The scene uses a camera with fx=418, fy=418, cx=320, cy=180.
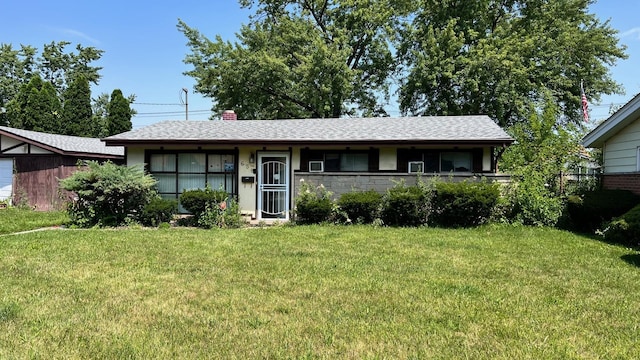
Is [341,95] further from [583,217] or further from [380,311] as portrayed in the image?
[380,311]

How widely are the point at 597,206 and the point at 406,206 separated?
429 cm

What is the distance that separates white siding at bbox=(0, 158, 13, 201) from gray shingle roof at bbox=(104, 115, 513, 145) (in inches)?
258

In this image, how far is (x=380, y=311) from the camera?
4309mm

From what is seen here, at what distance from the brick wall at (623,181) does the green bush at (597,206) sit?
0.31 metres

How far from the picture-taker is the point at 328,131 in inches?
531

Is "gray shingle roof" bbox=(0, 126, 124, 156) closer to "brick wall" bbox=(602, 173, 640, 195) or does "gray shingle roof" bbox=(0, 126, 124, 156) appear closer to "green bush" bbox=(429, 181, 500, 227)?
"green bush" bbox=(429, 181, 500, 227)

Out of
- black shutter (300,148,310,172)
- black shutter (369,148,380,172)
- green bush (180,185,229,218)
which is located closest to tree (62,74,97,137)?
green bush (180,185,229,218)

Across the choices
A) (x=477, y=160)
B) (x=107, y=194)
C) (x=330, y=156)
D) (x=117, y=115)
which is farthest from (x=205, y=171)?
(x=117, y=115)

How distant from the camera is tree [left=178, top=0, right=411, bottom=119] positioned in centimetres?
2223

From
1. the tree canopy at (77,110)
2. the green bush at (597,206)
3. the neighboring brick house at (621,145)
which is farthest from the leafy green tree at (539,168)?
the tree canopy at (77,110)

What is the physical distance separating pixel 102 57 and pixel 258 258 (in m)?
42.1

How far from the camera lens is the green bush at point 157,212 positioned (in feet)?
36.2

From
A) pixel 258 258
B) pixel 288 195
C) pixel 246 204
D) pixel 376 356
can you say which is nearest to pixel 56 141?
pixel 246 204

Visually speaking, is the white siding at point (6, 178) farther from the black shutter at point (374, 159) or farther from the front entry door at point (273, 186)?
the black shutter at point (374, 159)
